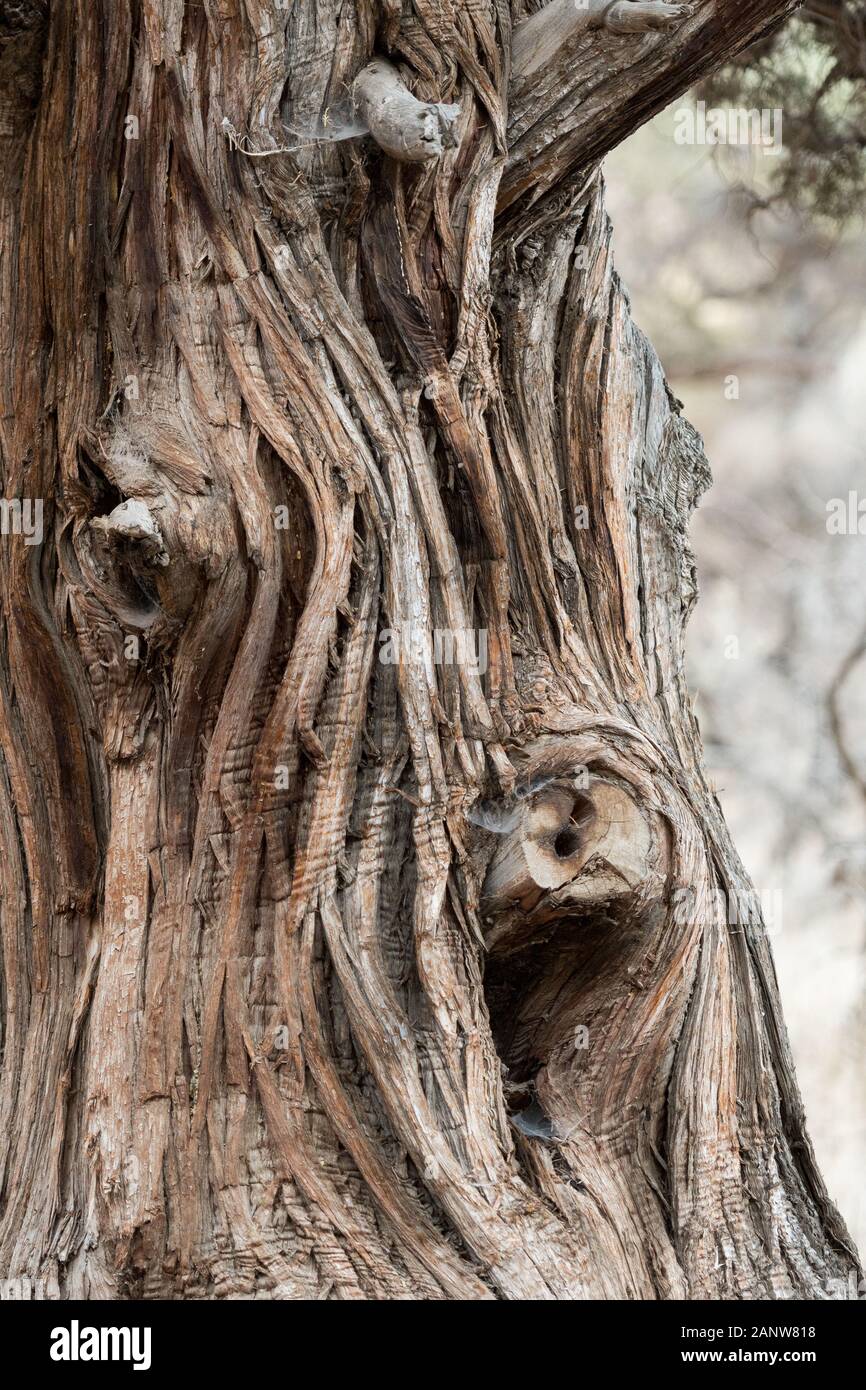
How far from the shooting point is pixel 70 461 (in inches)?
89.6

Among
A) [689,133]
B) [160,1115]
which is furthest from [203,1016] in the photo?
Answer: [689,133]

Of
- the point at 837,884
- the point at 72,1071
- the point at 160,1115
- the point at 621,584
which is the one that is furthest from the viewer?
the point at 837,884

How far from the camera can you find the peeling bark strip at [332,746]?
208 centimetres

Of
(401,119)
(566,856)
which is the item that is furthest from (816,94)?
(566,856)

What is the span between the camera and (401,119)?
213 centimetres

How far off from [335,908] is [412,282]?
0.98m

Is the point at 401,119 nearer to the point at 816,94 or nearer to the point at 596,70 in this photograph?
the point at 596,70

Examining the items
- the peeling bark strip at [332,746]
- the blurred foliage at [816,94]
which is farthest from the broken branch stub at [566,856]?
the blurred foliage at [816,94]

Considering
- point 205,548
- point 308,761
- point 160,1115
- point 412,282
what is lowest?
point 160,1115

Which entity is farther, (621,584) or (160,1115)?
(621,584)

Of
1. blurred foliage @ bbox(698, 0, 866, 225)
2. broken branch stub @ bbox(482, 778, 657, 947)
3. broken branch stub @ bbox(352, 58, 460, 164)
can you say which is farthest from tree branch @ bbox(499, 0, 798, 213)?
blurred foliage @ bbox(698, 0, 866, 225)

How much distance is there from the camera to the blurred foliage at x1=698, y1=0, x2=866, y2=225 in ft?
14.9

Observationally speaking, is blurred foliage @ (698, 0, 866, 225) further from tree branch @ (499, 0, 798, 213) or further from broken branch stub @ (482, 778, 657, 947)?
broken branch stub @ (482, 778, 657, 947)

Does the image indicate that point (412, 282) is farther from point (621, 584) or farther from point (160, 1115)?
point (160, 1115)
